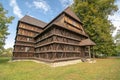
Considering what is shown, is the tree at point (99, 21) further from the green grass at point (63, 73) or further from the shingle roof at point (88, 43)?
the green grass at point (63, 73)

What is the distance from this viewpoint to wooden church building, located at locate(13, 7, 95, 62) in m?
17.6

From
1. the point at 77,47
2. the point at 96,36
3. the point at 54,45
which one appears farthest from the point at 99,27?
the point at 54,45

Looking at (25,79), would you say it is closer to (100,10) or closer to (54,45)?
(54,45)

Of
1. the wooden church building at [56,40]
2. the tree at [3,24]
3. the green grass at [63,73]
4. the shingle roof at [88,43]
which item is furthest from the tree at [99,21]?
the tree at [3,24]

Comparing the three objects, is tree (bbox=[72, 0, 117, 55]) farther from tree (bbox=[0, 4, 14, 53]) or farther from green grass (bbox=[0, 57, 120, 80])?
tree (bbox=[0, 4, 14, 53])

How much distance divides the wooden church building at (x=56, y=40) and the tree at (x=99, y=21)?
410 cm

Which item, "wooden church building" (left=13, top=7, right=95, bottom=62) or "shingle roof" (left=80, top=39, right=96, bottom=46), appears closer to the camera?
"wooden church building" (left=13, top=7, right=95, bottom=62)

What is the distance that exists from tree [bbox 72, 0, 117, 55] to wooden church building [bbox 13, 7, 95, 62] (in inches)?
161

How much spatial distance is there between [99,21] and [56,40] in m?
16.0

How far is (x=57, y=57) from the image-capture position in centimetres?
1708

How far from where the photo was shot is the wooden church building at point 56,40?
1756 centimetres

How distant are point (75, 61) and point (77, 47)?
9.94 ft

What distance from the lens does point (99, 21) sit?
2823cm

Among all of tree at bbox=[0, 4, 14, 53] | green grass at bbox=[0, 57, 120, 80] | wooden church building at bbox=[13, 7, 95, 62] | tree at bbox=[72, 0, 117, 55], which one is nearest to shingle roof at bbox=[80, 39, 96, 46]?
wooden church building at bbox=[13, 7, 95, 62]
